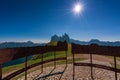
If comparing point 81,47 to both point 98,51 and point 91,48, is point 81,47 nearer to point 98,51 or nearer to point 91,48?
point 91,48

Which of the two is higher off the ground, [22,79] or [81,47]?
[81,47]

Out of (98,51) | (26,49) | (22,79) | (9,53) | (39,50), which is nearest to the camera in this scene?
(9,53)

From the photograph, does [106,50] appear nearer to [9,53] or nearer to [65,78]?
[65,78]

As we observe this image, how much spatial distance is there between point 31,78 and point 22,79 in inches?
27.4

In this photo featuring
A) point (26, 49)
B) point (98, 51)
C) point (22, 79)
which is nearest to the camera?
point (26, 49)

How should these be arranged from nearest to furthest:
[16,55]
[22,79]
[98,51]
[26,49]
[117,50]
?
[16,55] < [117,50] < [26,49] < [98,51] < [22,79]

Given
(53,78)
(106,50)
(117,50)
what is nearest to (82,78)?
(53,78)

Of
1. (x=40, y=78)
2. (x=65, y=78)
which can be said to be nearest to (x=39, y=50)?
(x=40, y=78)

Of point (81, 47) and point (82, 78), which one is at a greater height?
point (81, 47)

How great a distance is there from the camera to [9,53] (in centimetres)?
723

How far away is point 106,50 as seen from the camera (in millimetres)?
9484

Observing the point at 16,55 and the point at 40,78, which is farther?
the point at 40,78

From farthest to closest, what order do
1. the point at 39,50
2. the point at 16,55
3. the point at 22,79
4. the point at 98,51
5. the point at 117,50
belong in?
Result: the point at 39,50
the point at 22,79
the point at 98,51
the point at 117,50
the point at 16,55

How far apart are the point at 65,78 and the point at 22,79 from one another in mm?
3395
